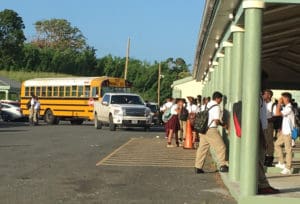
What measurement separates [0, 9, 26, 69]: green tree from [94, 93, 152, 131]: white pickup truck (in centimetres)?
4954

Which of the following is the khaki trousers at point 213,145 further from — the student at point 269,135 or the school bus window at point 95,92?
the school bus window at point 95,92

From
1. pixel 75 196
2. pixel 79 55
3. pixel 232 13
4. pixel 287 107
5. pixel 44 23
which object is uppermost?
pixel 44 23

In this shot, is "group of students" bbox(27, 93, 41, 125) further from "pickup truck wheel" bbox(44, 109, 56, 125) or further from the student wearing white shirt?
the student wearing white shirt

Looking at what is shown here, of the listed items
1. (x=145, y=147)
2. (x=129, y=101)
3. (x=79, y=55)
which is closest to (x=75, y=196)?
(x=145, y=147)

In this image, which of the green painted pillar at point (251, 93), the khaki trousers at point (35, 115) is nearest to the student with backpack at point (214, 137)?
the green painted pillar at point (251, 93)

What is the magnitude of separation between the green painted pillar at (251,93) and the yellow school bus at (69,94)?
971 inches

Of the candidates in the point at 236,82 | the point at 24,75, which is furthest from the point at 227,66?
the point at 24,75

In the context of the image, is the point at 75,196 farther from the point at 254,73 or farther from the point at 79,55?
the point at 79,55

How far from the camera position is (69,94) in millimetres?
36094

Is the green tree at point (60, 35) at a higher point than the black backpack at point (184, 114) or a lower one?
higher

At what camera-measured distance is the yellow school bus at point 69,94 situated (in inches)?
1352

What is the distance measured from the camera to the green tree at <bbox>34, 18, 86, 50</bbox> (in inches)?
4493

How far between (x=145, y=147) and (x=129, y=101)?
11.5 m

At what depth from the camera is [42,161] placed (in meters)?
15.2
